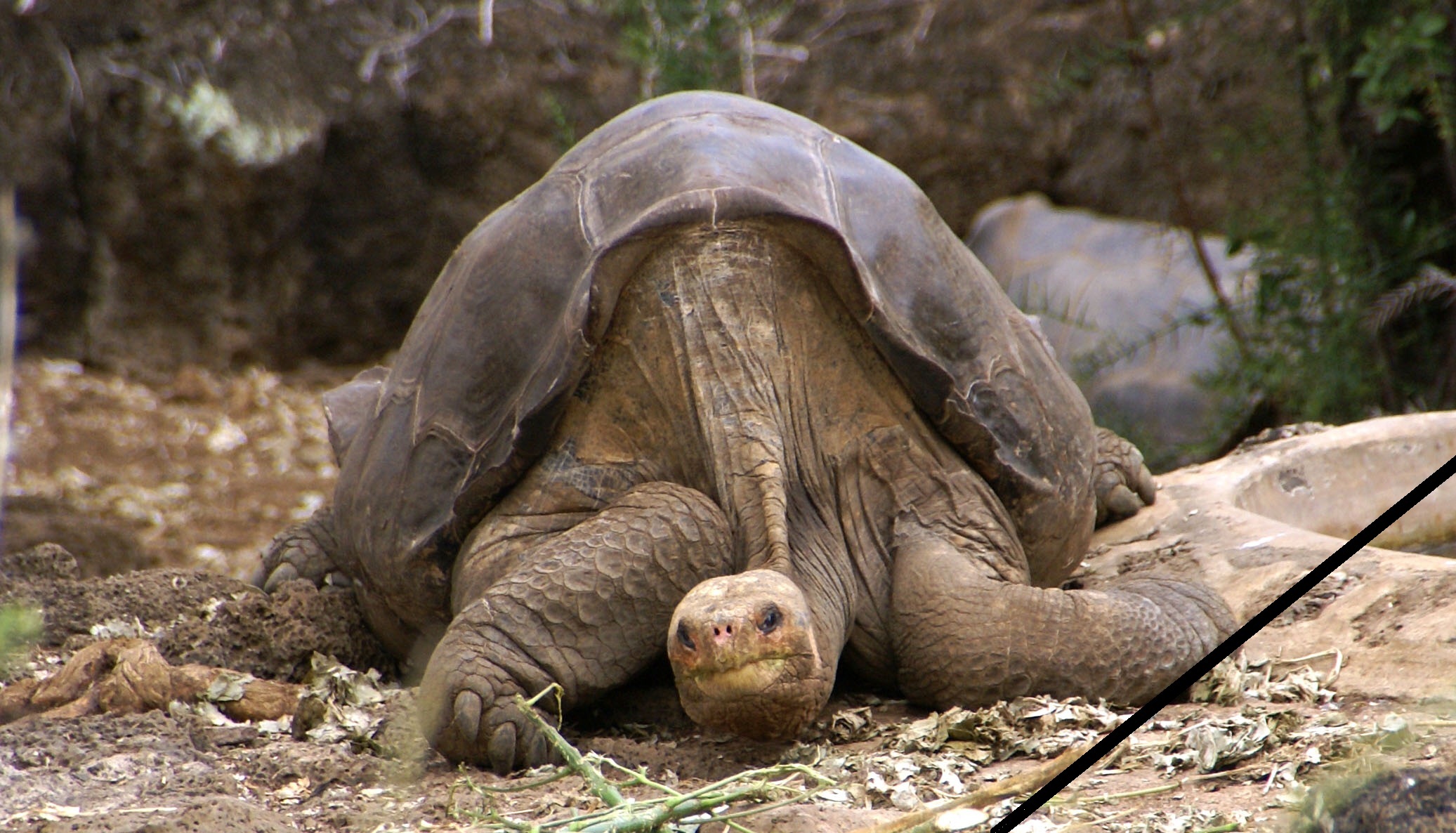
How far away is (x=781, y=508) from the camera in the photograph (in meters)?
2.55

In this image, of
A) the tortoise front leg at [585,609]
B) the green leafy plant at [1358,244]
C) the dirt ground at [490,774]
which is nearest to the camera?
the dirt ground at [490,774]

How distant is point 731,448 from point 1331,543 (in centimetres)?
143

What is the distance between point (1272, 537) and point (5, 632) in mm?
2886

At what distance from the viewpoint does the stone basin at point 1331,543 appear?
2.56 m

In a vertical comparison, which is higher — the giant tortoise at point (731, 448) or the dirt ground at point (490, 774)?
the giant tortoise at point (731, 448)

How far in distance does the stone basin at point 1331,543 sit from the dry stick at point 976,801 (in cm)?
76

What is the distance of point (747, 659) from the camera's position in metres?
2.13

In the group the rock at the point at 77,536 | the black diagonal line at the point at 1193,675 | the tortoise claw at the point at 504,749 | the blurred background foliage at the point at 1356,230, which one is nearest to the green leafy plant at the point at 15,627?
the black diagonal line at the point at 1193,675

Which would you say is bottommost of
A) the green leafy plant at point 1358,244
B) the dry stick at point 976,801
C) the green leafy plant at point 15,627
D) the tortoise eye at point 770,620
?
the dry stick at point 976,801

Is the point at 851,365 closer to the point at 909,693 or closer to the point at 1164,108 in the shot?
the point at 909,693

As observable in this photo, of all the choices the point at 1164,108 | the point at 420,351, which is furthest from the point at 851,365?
the point at 1164,108

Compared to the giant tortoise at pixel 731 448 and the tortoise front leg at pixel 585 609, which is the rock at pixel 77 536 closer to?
the giant tortoise at pixel 731 448

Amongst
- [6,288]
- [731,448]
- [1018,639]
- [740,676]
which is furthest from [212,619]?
[6,288]

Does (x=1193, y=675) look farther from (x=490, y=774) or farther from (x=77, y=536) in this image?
(x=77, y=536)
